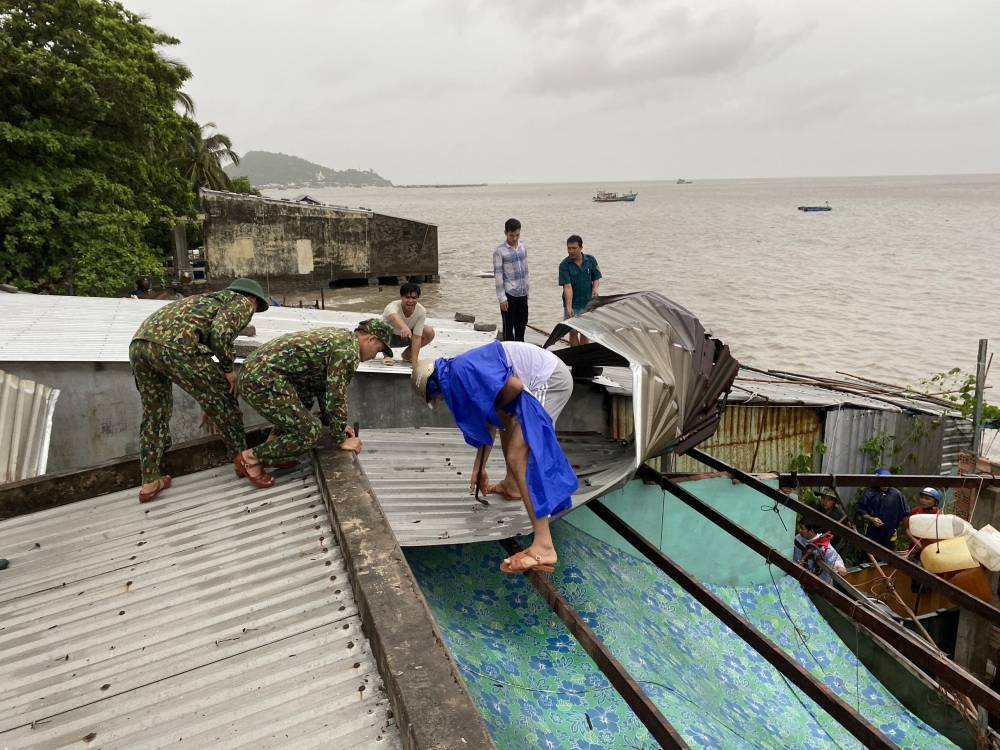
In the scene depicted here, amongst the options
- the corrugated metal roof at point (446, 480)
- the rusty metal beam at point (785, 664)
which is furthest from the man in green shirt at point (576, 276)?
the rusty metal beam at point (785, 664)

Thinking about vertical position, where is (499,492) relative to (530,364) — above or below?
below

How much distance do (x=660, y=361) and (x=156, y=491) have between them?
3108mm

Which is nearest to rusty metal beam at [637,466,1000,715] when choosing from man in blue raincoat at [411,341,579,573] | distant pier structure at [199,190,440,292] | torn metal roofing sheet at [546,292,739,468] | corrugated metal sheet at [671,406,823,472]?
torn metal roofing sheet at [546,292,739,468]

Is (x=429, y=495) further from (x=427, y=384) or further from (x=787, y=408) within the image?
(x=787, y=408)

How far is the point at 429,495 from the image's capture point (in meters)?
4.18

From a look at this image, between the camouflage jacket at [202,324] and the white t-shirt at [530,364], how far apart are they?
5.18 ft

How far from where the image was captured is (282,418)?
11.6 feet

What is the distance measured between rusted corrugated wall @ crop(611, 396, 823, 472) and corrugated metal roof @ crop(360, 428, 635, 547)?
2992mm

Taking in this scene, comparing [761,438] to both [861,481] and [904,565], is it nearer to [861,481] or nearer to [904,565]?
[861,481]

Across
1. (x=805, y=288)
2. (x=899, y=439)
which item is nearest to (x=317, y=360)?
(x=899, y=439)

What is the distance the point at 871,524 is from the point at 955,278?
29306mm

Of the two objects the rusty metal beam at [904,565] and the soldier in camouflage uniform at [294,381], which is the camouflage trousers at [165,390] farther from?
the rusty metal beam at [904,565]

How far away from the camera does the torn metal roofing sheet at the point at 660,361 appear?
159 inches

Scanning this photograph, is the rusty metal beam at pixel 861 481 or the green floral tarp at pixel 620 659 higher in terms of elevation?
the rusty metal beam at pixel 861 481
